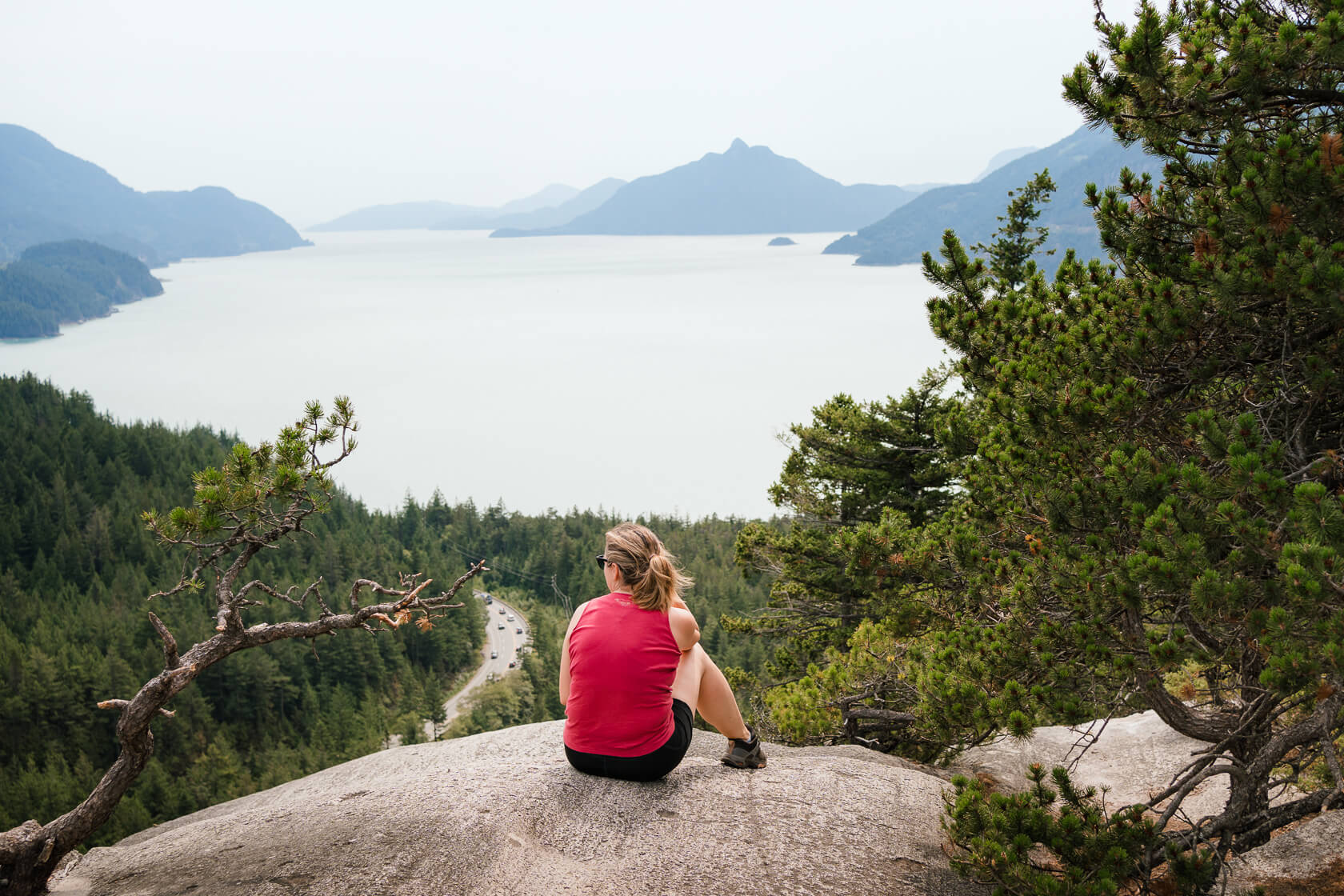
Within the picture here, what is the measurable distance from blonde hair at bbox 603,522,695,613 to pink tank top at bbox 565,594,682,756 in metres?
0.08

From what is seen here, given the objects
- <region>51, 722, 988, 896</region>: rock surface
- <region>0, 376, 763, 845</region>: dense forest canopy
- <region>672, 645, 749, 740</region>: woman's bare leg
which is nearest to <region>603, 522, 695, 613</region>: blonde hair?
<region>672, 645, 749, 740</region>: woman's bare leg

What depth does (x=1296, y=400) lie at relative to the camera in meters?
3.93

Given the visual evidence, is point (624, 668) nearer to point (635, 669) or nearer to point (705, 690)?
point (635, 669)

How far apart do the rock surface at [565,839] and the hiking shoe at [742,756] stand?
8 cm

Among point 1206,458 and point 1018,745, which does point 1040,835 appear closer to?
point 1206,458

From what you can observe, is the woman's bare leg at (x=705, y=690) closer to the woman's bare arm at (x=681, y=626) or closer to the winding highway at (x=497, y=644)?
the woman's bare arm at (x=681, y=626)

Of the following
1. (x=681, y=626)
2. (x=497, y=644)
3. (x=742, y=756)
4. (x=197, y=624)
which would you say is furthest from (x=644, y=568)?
(x=497, y=644)

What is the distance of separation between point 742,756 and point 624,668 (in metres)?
1.37

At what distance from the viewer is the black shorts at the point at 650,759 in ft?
14.6

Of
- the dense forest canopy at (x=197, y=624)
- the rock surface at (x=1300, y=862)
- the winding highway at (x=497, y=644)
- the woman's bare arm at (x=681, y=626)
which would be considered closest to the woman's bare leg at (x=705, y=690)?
the woman's bare arm at (x=681, y=626)

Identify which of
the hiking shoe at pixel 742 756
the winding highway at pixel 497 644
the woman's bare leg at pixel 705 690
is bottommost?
the winding highway at pixel 497 644

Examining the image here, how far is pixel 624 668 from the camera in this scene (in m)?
→ 4.14

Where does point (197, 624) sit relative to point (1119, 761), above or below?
below

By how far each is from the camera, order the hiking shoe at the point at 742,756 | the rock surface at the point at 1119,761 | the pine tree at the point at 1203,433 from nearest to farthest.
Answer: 1. the pine tree at the point at 1203,433
2. the hiking shoe at the point at 742,756
3. the rock surface at the point at 1119,761
